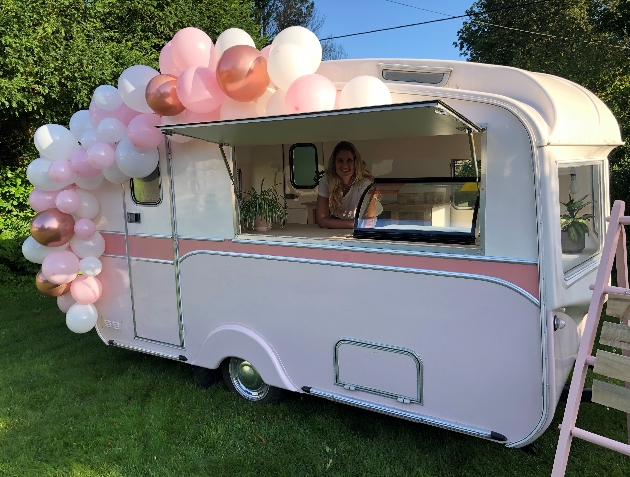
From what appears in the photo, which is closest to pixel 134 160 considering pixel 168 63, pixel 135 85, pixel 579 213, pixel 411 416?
pixel 135 85

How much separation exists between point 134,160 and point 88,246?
1.11 meters

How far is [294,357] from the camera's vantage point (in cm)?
349

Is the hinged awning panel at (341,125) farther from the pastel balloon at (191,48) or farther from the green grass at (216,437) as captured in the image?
the green grass at (216,437)

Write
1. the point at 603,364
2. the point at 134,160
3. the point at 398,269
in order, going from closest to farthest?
the point at 603,364, the point at 398,269, the point at 134,160

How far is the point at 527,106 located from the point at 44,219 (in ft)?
12.7

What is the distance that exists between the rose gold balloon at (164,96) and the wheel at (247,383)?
1.99 meters

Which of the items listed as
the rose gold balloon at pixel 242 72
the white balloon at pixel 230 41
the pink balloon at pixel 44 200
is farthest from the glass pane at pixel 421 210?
the pink balloon at pixel 44 200

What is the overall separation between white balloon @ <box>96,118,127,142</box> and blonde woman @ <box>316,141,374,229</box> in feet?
5.37

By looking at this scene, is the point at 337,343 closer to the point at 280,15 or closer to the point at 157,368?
the point at 157,368

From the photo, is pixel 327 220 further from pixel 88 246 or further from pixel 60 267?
pixel 60 267

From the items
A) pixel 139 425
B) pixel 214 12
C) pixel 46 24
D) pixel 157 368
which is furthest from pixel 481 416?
pixel 214 12

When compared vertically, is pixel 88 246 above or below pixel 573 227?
below

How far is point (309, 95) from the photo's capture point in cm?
293

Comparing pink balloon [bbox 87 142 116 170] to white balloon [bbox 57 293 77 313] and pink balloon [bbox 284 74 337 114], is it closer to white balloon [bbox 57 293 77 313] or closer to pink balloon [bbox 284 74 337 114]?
white balloon [bbox 57 293 77 313]
